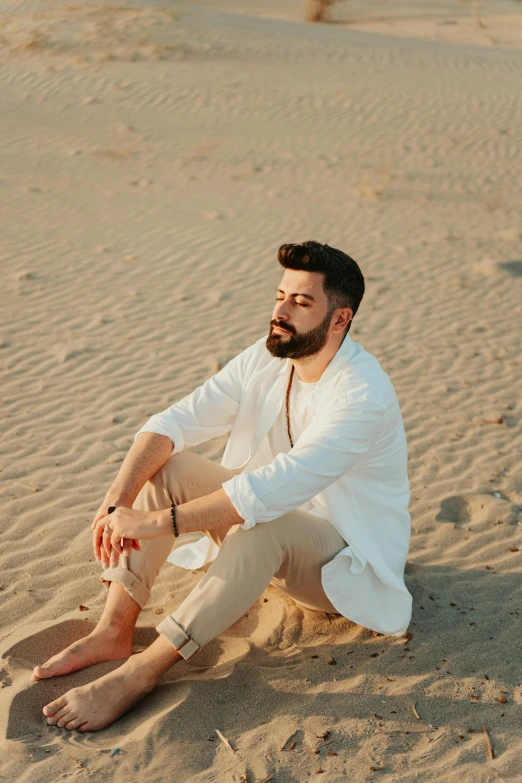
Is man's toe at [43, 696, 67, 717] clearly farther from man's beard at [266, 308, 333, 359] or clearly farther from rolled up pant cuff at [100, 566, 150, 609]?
man's beard at [266, 308, 333, 359]

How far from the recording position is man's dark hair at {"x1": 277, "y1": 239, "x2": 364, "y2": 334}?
3158mm

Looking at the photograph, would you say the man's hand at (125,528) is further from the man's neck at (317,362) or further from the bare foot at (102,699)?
the man's neck at (317,362)

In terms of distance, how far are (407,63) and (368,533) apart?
1793 cm

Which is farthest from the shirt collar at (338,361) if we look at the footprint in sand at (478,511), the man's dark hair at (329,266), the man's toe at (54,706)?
the footprint in sand at (478,511)

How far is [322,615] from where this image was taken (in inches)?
137

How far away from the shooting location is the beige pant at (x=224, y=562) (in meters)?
2.83

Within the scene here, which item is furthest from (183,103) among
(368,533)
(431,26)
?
(431,26)

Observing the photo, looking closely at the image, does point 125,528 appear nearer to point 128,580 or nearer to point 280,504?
point 128,580

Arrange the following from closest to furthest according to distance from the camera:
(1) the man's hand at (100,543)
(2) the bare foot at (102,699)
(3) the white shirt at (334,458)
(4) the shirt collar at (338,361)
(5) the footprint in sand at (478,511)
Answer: (2) the bare foot at (102,699)
(3) the white shirt at (334,458)
(1) the man's hand at (100,543)
(4) the shirt collar at (338,361)
(5) the footprint in sand at (478,511)

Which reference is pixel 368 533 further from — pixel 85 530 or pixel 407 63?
pixel 407 63

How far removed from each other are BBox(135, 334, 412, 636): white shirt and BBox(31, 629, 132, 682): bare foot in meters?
0.62

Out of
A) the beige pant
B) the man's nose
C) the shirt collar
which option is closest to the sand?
the beige pant

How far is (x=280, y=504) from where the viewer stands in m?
2.87

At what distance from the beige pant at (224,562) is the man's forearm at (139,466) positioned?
0.15 feet
